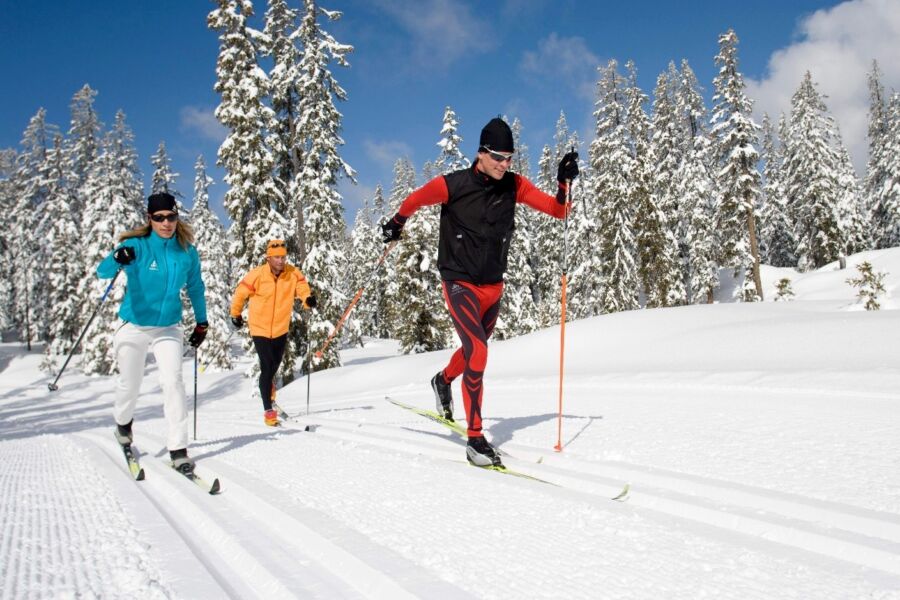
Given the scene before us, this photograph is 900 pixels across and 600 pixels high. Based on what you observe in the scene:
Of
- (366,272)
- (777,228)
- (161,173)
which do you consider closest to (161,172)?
(161,173)

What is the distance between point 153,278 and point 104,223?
114ft

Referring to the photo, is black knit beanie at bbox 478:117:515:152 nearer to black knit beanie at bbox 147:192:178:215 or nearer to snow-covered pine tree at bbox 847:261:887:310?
black knit beanie at bbox 147:192:178:215

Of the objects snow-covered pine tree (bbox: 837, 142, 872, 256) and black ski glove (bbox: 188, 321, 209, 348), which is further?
snow-covered pine tree (bbox: 837, 142, 872, 256)

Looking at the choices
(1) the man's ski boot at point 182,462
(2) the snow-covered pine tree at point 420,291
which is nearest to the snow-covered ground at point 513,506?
(1) the man's ski boot at point 182,462

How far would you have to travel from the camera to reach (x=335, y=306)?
2319 cm

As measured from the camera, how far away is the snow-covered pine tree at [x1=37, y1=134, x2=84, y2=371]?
126 feet

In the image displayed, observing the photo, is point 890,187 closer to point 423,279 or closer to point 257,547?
point 423,279

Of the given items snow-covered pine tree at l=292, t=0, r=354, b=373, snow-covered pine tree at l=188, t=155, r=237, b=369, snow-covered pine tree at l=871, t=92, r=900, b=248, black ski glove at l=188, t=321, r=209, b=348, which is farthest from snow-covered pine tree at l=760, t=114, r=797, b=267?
black ski glove at l=188, t=321, r=209, b=348

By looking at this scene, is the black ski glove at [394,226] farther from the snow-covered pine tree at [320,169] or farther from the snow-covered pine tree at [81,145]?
the snow-covered pine tree at [81,145]

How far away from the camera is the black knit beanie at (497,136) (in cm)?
443

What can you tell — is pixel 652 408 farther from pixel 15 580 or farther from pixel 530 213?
pixel 530 213

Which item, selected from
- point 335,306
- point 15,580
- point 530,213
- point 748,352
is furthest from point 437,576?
point 530,213

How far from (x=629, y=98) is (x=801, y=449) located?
1581 inches

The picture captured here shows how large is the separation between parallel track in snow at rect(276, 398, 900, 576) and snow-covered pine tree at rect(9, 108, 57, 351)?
49.4 m
